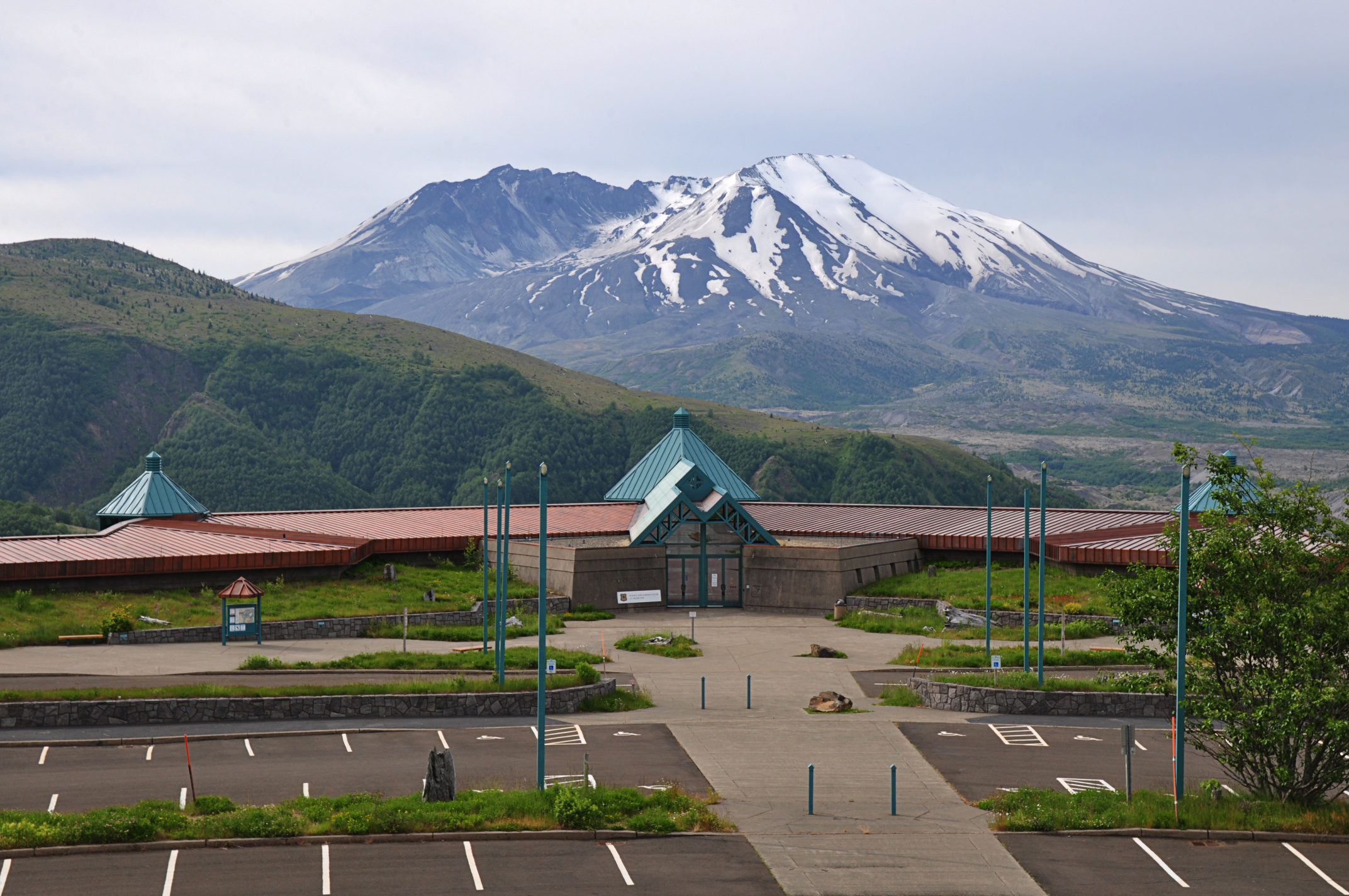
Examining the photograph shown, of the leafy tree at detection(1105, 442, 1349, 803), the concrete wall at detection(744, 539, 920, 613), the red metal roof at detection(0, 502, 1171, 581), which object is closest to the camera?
the leafy tree at detection(1105, 442, 1349, 803)

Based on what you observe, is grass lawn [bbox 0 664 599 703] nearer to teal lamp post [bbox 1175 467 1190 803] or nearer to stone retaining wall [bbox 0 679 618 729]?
stone retaining wall [bbox 0 679 618 729]

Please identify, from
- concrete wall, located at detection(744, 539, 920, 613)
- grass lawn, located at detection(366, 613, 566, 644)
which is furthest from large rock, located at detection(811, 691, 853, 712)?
concrete wall, located at detection(744, 539, 920, 613)

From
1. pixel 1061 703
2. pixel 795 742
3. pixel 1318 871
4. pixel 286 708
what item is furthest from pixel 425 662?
pixel 1318 871

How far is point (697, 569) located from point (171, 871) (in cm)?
3483

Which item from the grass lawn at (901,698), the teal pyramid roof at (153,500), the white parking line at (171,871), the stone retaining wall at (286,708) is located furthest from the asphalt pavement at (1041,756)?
the teal pyramid roof at (153,500)

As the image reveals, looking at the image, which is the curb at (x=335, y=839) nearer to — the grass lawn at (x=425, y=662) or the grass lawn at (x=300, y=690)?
the grass lawn at (x=300, y=690)

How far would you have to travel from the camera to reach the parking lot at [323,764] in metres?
22.8

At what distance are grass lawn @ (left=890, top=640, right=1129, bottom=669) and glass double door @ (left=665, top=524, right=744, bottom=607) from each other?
14.3 metres

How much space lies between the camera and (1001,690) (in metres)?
31.5

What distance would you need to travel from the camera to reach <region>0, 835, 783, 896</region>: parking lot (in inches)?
695

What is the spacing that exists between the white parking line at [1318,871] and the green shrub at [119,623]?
110 feet

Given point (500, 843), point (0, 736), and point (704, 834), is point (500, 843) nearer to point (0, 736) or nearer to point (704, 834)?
point (704, 834)

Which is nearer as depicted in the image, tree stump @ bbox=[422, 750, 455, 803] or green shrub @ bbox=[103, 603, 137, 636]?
tree stump @ bbox=[422, 750, 455, 803]

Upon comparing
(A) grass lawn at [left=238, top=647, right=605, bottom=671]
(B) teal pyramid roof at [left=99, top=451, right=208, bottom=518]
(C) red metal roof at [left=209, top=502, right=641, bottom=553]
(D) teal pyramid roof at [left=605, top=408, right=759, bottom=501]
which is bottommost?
(A) grass lawn at [left=238, top=647, right=605, bottom=671]
